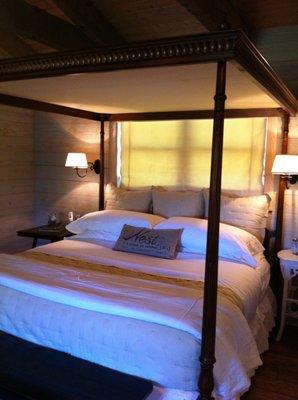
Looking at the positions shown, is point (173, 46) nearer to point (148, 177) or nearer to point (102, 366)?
point (102, 366)

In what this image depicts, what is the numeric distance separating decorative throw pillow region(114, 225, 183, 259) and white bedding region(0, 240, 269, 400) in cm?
16

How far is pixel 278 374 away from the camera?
8.18 ft

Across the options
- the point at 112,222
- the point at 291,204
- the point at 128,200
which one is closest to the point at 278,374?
the point at 291,204

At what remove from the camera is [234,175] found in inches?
136

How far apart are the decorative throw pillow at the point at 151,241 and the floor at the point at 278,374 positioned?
39.2 inches

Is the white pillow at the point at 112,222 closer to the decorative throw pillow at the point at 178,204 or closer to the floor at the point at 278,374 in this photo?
the decorative throw pillow at the point at 178,204

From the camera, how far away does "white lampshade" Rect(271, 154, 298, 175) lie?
2881 millimetres

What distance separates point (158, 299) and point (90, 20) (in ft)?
9.23

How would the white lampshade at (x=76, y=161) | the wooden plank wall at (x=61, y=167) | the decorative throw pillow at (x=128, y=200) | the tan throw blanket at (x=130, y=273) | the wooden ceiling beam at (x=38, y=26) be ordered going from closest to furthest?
the tan throw blanket at (x=130, y=273) → the wooden ceiling beam at (x=38, y=26) → the decorative throw pillow at (x=128, y=200) → the white lampshade at (x=76, y=161) → the wooden plank wall at (x=61, y=167)

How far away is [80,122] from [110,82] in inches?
82.1

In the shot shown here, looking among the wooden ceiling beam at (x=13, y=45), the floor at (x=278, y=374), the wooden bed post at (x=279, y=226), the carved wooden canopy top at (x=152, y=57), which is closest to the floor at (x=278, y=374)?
the floor at (x=278, y=374)

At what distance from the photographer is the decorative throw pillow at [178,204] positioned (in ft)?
11.1

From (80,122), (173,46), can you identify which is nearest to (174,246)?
(173,46)

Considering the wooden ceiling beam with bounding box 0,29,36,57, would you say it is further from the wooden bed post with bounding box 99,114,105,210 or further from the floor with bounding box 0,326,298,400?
the floor with bounding box 0,326,298,400
